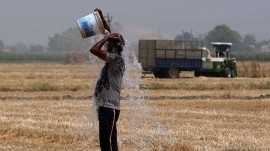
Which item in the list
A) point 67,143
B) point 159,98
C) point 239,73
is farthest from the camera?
point 239,73

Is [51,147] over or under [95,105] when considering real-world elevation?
under

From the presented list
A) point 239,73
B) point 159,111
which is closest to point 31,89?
point 159,111

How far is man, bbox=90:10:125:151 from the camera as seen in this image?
9789mm

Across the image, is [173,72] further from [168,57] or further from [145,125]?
[145,125]

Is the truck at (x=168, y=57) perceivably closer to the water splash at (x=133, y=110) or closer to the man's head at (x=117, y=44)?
the water splash at (x=133, y=110)

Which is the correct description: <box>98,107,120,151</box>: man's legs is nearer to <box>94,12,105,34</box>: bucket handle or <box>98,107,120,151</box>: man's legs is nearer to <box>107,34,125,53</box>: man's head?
<box>107,34,125,53</box>: man's head

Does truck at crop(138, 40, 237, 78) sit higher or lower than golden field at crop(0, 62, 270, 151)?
higher

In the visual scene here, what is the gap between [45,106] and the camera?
74.0 feet

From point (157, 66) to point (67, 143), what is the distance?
106ft

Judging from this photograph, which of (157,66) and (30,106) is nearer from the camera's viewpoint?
(30,106)

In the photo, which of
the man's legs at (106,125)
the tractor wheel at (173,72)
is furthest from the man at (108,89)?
the tractor wheel at (173,72)

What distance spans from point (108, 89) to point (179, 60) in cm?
3666

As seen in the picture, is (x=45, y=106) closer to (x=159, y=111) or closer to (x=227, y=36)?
(x=159, y=111)

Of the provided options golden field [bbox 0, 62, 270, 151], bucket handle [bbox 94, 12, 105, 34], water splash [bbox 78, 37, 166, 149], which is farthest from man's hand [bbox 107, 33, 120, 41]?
golden field [bbox 0, 62, 270, 151]
